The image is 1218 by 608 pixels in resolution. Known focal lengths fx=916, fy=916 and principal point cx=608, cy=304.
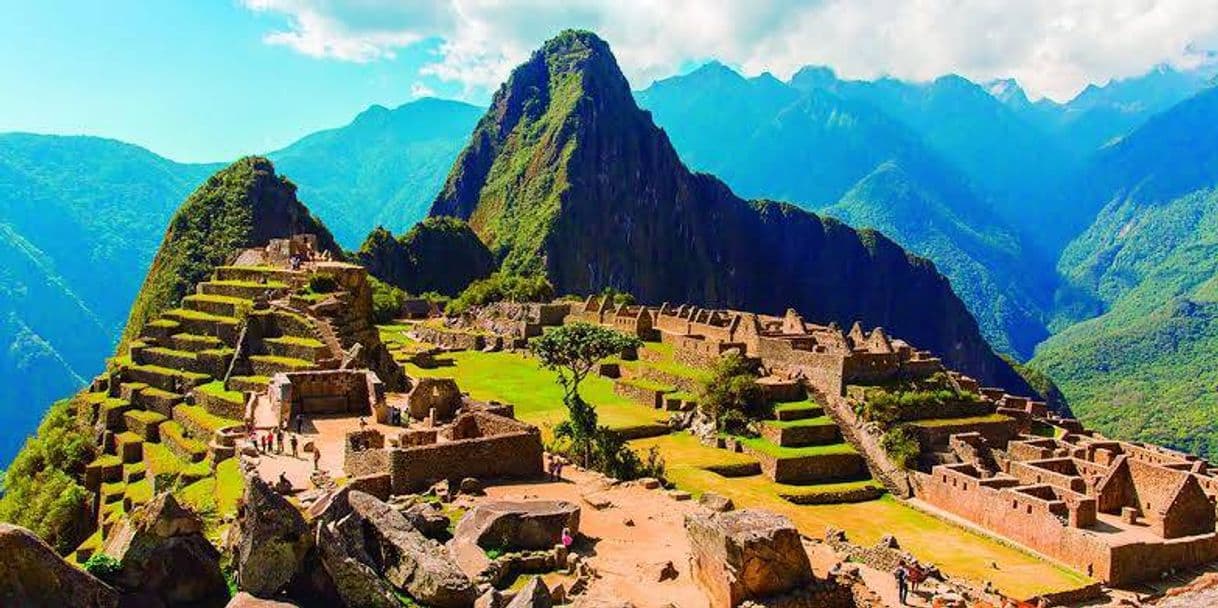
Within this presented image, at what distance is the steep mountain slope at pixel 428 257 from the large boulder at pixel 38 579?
11273 cm

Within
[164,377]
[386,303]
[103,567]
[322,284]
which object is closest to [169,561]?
[103,567]

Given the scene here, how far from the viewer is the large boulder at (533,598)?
11.5 m

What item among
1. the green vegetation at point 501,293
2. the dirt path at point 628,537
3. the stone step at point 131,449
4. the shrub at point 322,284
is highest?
the green vegetation at point 501,293

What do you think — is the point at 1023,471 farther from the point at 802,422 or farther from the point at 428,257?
the point at 428,257

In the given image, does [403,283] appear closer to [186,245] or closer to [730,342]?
[186,245]

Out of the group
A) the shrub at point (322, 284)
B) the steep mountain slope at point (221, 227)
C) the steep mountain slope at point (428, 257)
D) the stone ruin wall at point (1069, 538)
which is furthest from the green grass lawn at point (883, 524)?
the steep mountain slope at point (428, 257)

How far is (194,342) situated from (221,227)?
229 ft

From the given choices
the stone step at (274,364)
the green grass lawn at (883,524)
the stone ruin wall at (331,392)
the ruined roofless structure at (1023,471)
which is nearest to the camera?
the stone ruin wall at (331,392)

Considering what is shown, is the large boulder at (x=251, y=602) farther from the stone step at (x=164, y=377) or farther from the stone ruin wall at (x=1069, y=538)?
the stone step at (x=164, y=377)

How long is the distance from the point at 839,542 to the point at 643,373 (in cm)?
2693

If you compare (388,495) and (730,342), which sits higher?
(730,342)

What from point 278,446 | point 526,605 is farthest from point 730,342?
point 526,605

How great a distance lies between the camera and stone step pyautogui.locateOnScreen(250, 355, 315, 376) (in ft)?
112

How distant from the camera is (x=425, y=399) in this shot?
26.9m
